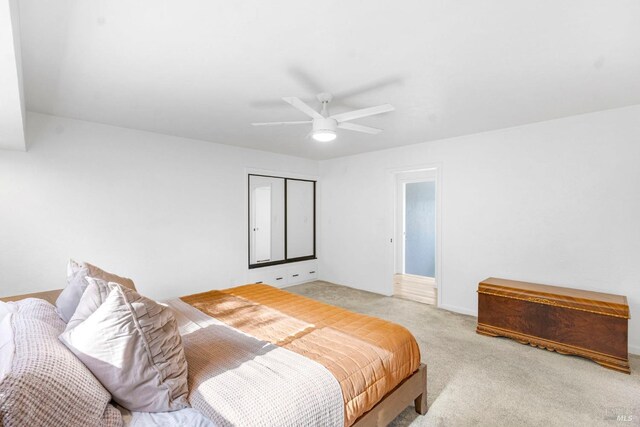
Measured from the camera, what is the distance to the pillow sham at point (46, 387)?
2.71 feet

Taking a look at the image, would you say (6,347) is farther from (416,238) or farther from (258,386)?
(416,238)

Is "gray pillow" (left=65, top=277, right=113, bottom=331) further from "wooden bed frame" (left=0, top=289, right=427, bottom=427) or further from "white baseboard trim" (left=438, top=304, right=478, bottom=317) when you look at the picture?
"white baseboard trim" (left=438, top=304, right=478, bottom=317)

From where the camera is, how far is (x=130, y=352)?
1236 millimetres

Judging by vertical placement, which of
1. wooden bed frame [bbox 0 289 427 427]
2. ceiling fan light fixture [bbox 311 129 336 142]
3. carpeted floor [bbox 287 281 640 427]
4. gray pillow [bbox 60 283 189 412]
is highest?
ceiling fan light fixture [bbox 311 129 336 142]

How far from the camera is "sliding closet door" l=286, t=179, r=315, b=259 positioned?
585cm

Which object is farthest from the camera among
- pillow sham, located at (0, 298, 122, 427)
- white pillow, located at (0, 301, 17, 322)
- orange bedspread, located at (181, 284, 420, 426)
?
orange bedspread, located at (181, 284, 420, 426)

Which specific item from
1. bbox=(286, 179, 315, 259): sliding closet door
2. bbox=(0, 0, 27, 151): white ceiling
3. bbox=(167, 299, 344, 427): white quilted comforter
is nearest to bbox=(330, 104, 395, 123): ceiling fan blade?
bbox=(167, 299, 344, 427): white quilted comforter

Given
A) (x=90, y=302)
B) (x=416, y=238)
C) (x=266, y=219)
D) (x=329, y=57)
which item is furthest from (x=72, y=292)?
(x=416, y=238)

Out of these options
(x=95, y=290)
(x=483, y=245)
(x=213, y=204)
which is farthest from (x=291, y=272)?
(x=95, y=290)

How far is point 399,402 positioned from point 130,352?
160 centimetres

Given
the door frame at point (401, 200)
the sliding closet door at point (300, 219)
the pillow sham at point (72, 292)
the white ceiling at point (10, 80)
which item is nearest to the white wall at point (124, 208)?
the white ceiling at point (10, 80)

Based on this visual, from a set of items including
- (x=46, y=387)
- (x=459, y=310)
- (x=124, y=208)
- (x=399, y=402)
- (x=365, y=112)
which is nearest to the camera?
(x=46, y=387)

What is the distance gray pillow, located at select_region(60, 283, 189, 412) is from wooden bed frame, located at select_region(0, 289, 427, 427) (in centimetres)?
99

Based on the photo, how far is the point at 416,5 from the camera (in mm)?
1624
